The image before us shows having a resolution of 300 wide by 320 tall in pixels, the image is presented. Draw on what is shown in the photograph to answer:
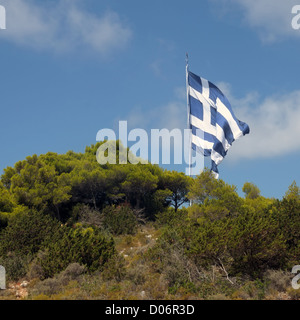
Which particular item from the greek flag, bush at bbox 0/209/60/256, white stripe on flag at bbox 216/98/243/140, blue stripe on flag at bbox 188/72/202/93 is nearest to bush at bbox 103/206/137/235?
bush at bbox 0/209/60/256

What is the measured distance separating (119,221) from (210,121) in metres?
9.82

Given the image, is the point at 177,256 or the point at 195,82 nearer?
the point at 177,256

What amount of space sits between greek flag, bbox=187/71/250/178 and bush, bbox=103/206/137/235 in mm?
7042

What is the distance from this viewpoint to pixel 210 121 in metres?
27.5

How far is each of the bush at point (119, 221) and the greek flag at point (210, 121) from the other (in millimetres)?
7042

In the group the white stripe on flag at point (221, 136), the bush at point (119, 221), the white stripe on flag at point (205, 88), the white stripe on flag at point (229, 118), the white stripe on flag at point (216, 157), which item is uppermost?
the white stripe on flag at point (205, 88)

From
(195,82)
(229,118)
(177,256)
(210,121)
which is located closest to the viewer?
(177,256)

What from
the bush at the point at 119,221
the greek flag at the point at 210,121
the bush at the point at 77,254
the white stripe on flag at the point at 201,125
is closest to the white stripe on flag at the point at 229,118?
the greek flag at the point at 210,121

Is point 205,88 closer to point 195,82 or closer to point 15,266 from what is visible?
point 195,82

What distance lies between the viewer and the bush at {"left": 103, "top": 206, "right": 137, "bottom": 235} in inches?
1061

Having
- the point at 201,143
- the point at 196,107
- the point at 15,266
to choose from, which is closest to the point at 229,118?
the point at 196,107

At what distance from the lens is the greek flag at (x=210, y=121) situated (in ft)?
88.5

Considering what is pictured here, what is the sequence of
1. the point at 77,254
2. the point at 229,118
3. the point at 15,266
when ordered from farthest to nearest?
the point at 229,118 → the point at 15,266 → the point at 77,254

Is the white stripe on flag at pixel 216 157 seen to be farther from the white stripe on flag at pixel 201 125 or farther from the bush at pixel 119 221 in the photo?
the bush at pixel 119 221
